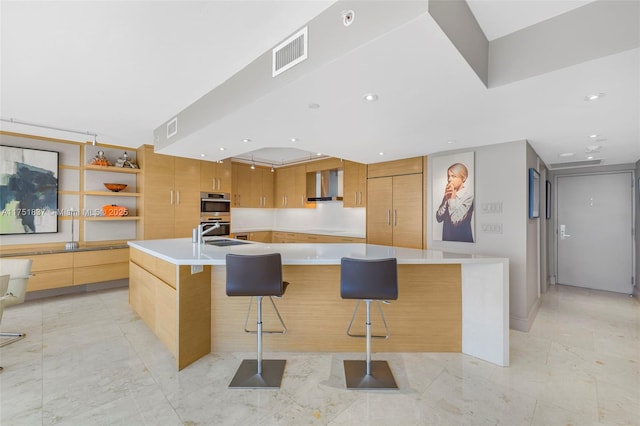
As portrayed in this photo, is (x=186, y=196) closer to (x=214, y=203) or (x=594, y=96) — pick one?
(x=214, y=203)

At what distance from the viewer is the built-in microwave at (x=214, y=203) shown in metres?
5.48

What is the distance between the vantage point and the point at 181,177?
17.0ft

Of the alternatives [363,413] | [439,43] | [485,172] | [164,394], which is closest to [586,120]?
[485,172]

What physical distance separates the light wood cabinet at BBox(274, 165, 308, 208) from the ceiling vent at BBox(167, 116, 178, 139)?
10.4ft

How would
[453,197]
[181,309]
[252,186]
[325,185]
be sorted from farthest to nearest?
[252,186], [325,185], [453,197], [181,309]

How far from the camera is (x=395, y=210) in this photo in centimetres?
470

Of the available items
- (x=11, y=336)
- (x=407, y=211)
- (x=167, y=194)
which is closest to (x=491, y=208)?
(x=407, y=211)

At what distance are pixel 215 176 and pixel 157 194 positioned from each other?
113 cm

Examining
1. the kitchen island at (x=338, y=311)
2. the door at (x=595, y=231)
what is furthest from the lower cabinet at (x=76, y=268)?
the door at (x=595, y=231)

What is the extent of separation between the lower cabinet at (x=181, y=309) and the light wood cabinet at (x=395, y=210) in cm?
310

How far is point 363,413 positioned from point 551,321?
317 centimetres

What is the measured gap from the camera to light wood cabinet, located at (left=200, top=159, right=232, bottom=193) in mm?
5492

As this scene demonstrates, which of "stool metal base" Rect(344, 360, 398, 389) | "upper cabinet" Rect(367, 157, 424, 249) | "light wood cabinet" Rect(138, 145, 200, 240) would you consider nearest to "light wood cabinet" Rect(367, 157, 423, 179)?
"upper cabinet" Rect(367, 157, 424, 249)

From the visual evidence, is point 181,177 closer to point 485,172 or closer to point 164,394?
point 164,394
